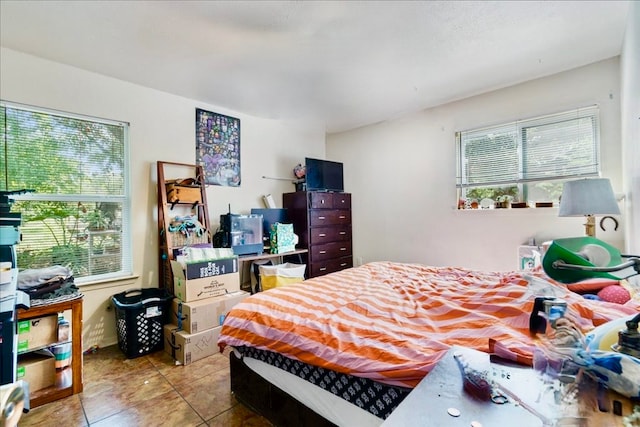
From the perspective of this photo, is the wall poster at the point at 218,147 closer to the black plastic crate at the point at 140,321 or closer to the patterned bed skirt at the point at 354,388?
the black plastic crate at the point at 140,321

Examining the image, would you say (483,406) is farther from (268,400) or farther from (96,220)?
(96,220)

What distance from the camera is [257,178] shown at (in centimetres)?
395

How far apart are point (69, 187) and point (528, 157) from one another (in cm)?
460

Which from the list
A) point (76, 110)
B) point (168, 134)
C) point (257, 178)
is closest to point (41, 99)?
point (76, 110)

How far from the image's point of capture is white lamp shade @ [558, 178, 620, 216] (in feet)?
6.68

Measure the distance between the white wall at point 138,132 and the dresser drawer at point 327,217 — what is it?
0.80m

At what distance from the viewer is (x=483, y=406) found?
645 mm

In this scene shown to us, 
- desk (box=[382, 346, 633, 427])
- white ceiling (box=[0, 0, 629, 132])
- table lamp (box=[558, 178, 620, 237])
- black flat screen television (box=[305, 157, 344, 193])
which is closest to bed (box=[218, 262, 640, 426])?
desk (box=[382, 346, 633, 427])

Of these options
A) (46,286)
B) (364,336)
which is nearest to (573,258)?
(364,336)

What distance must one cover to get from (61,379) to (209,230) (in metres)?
1.70

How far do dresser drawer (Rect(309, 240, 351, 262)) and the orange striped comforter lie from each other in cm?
188

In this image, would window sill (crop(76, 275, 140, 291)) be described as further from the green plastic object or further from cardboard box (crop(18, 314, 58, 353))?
the green plastic object

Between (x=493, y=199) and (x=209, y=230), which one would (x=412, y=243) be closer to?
(x=493, y=199)

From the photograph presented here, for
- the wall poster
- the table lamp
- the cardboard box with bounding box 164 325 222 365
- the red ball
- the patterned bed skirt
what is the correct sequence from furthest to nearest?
the wall poster
the cardboard box with bounding box 164 325 222 365
the table lamp
the red ball
the patterned bed skirt
